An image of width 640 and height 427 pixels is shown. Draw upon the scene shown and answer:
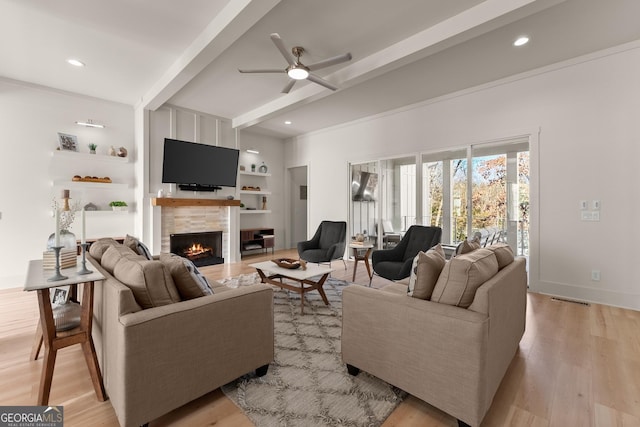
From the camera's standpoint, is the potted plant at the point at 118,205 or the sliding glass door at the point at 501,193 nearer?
the sliding glass door at the point at 501,193

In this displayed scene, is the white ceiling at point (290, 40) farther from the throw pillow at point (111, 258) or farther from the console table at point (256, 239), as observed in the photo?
the console table at point (256, 239)

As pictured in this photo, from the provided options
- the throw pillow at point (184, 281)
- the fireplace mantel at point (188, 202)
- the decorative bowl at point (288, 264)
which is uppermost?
the fireplace mantel at point (188, 202)

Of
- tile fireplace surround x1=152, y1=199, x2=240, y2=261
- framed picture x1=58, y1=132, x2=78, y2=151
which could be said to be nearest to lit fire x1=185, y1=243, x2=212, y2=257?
tile fireplace surround x1=152, y1=199, x2=240, y2=261

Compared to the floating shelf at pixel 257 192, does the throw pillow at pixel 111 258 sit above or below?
below

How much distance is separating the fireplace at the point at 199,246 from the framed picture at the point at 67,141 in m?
1.98

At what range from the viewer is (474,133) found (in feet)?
14.4

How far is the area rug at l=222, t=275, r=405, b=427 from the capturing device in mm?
1581

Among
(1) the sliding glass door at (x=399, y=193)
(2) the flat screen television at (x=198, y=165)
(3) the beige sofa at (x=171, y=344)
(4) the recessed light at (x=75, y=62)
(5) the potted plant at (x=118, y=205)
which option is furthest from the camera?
(1) the sliding glass door at (x=399, y=193)

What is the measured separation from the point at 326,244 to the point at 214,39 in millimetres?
3450

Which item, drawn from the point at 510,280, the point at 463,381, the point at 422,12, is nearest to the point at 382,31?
the point at 422,12

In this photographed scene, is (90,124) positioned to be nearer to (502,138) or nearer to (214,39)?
(214,39)

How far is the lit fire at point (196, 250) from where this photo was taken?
5539mm

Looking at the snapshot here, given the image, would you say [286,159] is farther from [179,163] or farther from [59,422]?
→ [59,422]

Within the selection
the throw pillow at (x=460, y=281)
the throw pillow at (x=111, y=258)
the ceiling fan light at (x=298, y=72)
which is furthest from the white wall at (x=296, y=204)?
the throw pillow at (x=460, y=281)
